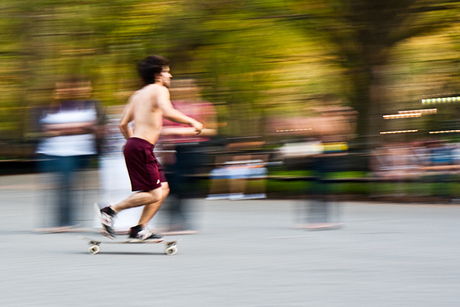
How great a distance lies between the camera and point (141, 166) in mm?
6035

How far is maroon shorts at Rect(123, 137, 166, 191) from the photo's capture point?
6037 millimetres

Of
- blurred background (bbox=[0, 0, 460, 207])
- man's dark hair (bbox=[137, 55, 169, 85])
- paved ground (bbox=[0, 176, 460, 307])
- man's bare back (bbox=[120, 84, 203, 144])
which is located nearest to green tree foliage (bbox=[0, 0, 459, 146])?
blurred background (bbox=[0, 0, 460, 207])

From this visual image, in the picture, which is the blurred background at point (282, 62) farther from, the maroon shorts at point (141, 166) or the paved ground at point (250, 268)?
the maroon shorts at point (141, 166)

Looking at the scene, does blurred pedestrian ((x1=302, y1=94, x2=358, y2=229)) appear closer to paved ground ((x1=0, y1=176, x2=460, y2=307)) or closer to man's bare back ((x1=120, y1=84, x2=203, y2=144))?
paved ground ((x1=0, y1=176, x2=460, y2=307))

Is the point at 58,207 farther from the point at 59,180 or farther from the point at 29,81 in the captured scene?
the point at 29,81

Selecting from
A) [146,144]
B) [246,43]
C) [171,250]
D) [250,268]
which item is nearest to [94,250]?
[171,250]

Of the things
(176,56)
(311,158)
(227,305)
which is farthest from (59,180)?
(176,56)

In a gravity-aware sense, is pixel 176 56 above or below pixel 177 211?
above

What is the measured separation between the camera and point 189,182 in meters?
7.56

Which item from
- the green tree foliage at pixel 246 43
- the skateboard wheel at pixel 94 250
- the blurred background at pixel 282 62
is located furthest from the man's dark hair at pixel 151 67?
the green tree foliage at pixel 246 43

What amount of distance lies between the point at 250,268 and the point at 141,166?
4.62 feet

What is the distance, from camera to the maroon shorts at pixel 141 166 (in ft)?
19.8

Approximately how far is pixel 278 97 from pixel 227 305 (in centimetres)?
904

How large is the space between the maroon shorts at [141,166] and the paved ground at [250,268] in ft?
2.12
